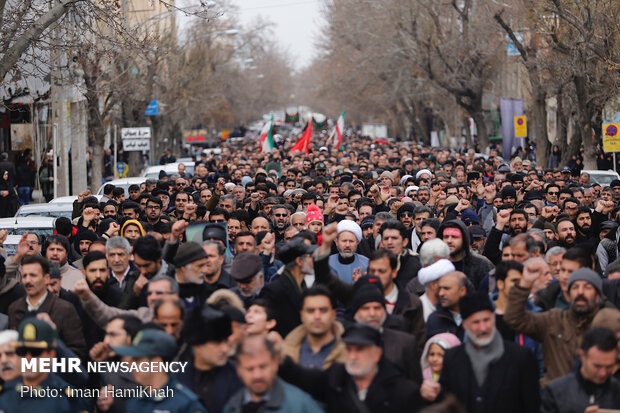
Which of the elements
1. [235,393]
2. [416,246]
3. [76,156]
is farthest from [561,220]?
[76,156]

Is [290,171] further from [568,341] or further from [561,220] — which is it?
[568,341]

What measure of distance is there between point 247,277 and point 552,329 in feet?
7.58

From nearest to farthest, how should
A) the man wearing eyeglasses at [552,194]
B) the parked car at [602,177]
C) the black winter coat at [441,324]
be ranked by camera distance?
the black winter coat at [441,324] < the man wearing eyeglasses at [552,194] < the parked car at [602,177]

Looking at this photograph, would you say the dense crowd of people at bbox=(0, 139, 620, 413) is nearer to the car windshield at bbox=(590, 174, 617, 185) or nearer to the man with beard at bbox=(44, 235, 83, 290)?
the man with beard at bbox=(44, 235, 83, 290)

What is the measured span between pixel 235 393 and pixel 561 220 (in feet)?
23.3

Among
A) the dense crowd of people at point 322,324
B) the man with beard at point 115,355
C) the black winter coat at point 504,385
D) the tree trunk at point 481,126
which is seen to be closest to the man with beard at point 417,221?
the dense crowd of people at point 322,324

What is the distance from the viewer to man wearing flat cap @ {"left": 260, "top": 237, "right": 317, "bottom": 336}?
26.2 feet

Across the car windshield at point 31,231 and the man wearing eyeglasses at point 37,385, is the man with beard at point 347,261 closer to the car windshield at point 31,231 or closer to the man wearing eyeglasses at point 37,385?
the man wearing eyeglasses at point 37,385

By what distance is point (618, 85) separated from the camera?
2464 cm

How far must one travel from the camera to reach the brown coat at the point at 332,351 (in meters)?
6.34

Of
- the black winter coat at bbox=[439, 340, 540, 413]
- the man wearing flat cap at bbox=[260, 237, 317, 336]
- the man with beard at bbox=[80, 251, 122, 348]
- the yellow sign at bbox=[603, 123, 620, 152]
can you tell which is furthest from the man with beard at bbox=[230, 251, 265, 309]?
the yellow sign at bbox=[603, 123, 620, 152]

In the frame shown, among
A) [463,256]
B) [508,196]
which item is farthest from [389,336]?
[508,196]

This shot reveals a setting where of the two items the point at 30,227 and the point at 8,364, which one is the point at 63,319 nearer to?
the point at 8,364

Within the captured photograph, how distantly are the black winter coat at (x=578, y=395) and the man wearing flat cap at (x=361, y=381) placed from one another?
822 mm
